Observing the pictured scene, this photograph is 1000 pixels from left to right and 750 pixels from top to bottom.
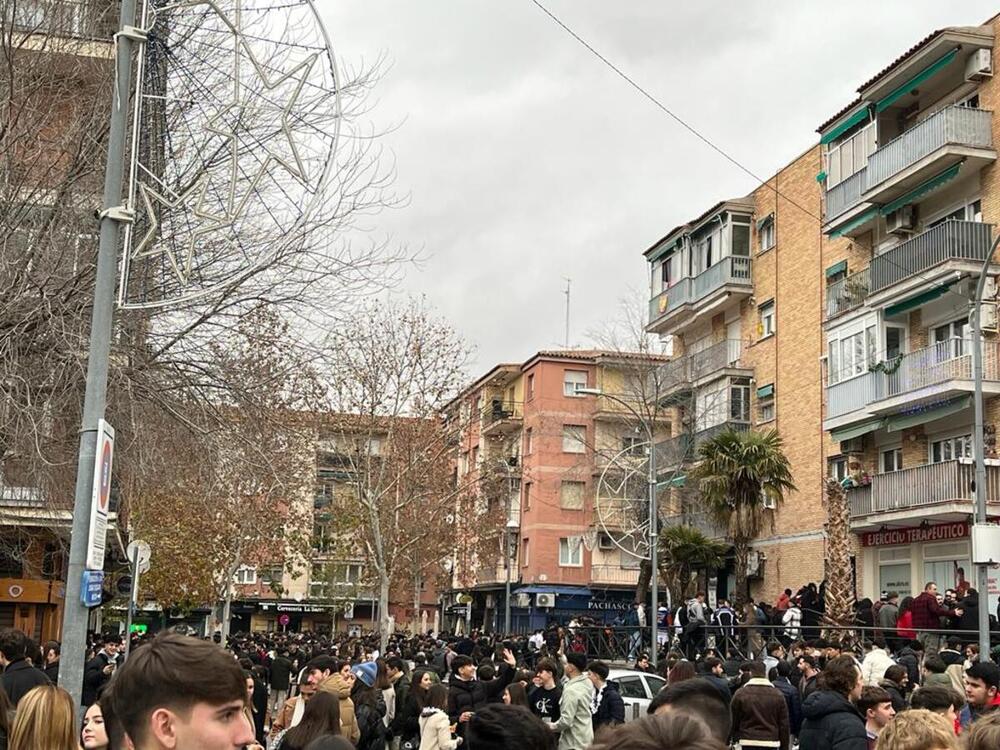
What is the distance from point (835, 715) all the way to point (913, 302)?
84.7ft

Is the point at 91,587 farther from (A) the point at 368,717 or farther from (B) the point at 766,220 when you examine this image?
(B) the point at 766,220

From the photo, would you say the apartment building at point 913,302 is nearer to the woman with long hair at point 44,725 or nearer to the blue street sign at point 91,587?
the blue street sign at point 91,587

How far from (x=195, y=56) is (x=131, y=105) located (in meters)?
2.28

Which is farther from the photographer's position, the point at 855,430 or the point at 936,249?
the point at 855,430

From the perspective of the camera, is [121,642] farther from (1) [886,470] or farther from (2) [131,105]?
(1) [886,470]

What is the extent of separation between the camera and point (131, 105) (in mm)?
10711

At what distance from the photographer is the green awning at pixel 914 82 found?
3130 centimetres

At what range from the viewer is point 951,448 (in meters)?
31.9

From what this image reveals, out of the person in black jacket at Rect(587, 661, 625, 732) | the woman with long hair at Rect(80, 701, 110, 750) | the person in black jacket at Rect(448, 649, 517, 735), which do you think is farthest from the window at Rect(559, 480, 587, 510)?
the woman with long hair at Rect(80, 701, 110, 750)

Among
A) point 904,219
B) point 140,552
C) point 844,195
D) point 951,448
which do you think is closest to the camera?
point 140,552

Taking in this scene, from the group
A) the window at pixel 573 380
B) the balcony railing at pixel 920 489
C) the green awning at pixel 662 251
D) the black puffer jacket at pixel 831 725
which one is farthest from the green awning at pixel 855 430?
the window at pixel 573 380

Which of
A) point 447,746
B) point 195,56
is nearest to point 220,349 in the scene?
point 195,56

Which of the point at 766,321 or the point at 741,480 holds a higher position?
the point at 766,321

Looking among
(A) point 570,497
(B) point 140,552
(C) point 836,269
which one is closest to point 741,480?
(C) point 836,269
